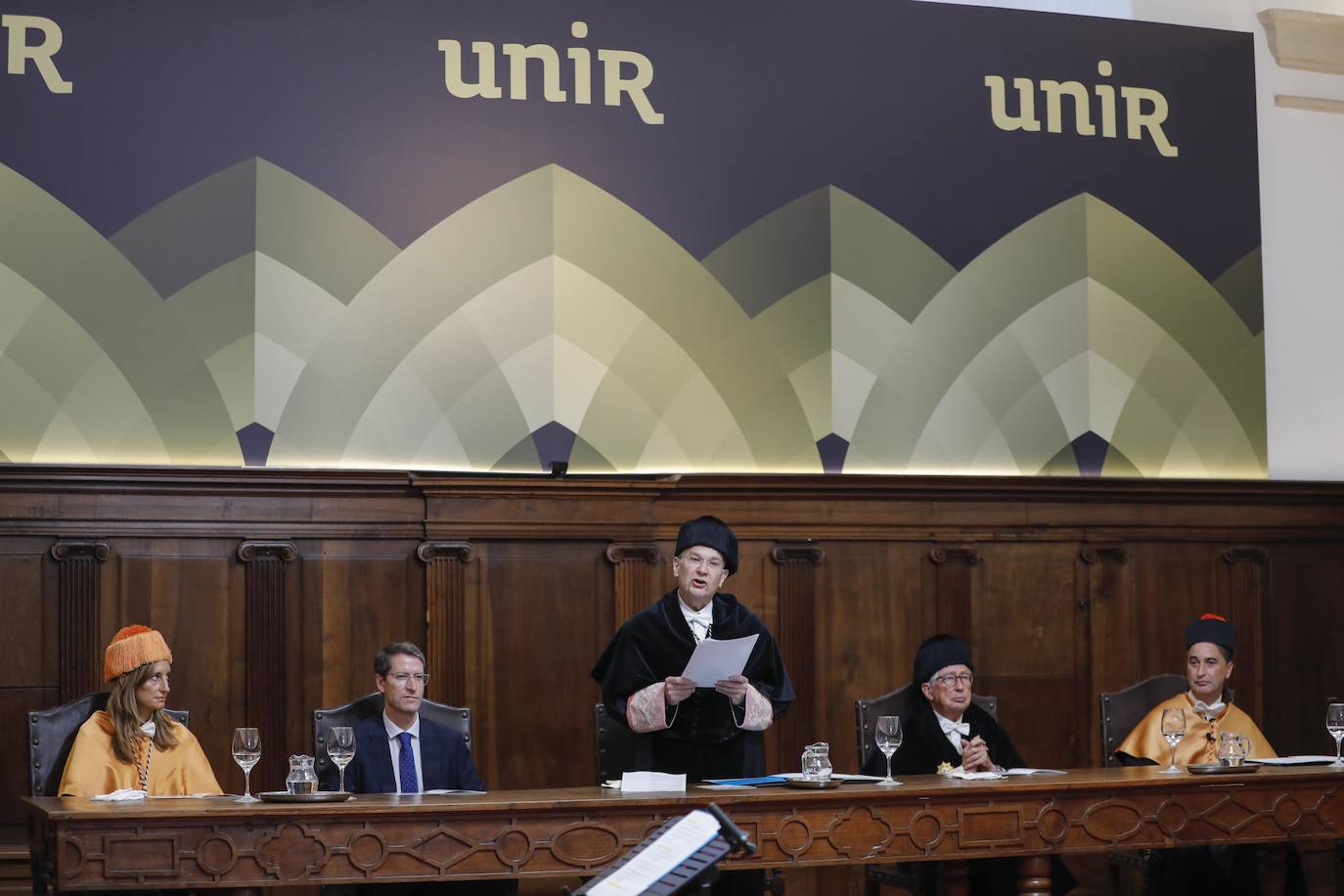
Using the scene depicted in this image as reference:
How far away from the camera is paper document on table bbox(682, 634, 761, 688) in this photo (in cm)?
505

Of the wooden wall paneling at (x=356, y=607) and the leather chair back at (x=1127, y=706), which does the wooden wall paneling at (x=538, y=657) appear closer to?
the wooden wall paneling at (x=356, y=607)

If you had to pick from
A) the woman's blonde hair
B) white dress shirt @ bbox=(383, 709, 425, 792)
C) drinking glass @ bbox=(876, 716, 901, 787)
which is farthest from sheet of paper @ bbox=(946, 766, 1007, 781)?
the woman's blonde hair

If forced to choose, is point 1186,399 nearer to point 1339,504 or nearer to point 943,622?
point 1339,504

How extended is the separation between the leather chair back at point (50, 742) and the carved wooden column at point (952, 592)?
→ 3.68m

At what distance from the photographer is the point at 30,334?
6.68m

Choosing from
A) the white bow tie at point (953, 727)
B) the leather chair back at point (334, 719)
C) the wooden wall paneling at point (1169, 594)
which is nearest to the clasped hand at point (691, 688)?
the leather chair back at point (334, 719)

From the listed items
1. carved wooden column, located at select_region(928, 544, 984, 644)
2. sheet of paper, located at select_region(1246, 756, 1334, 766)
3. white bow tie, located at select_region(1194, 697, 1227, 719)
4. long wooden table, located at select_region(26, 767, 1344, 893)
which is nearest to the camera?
long wooden table, located at select_region(26, 767, 1344, 893)

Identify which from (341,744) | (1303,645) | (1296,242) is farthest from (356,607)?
(1296,242)

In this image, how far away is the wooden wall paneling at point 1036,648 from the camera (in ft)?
24.7

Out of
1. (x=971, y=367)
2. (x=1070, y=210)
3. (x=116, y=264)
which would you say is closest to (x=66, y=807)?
(x=116, y=264)

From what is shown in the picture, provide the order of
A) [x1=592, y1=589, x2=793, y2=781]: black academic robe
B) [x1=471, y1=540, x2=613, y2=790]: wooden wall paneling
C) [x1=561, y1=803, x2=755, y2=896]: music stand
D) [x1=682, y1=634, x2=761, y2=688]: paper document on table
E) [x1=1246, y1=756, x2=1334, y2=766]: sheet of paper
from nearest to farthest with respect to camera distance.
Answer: [x1=561, y1=803, x2=755, y2=896]: music stand < [x1=682, y1=634, x2=761, y2=688]: paper document on table < [x1=592, y1=589, x2=793, y2=781]: black academic robe < [x1=1246, y1=756, x2=1334, y2=766]: sheet of paper < [x1=471, y1=540, x2=613, y2=790]: wooden wall paneling

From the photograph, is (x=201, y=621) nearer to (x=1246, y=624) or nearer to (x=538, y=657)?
(x=538, y=657)

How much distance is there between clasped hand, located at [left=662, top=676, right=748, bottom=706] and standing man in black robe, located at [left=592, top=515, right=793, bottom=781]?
9cm

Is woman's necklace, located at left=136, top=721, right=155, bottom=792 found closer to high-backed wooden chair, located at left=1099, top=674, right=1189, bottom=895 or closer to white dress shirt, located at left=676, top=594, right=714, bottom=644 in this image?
white dress shirt, located at left=676, top=594, right=714, bottom=644
